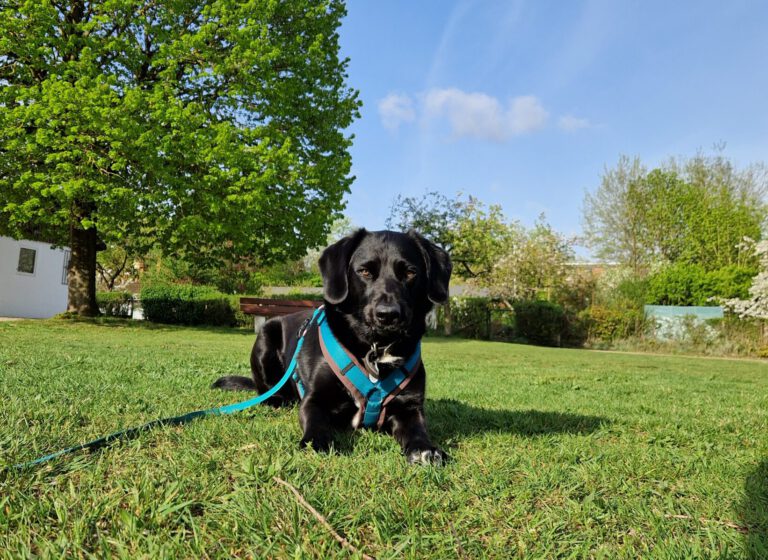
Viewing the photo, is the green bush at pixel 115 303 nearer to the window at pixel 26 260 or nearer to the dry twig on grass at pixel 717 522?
the window at pixel 26 260

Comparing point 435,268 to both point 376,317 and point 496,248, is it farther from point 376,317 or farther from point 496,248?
point 496,248

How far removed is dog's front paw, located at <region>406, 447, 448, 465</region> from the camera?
2.46 metres

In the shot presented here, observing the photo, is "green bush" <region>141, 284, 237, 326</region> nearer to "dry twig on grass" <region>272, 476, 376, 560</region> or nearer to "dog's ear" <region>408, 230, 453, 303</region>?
"dog's ear" <region>408, 230, 453, 303</region>

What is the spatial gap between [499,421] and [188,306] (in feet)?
83.0

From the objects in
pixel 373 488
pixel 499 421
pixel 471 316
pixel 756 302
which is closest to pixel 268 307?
pixel 471 316

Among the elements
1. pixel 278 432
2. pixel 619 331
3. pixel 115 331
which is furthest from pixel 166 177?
pixel 619 331

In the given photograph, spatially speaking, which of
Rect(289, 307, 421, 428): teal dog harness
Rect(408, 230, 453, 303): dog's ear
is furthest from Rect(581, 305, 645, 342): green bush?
Rect(289, 307, 421, 428): teal dog harness

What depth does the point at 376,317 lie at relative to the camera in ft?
9.04

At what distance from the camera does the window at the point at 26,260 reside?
23.9m

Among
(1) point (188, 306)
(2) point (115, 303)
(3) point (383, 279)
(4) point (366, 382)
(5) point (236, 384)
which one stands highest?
(3) point (383, 279)

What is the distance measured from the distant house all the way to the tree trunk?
460 cm

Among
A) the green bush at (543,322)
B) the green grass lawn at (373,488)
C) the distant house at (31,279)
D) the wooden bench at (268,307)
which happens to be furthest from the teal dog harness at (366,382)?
the distant house at (31,279)

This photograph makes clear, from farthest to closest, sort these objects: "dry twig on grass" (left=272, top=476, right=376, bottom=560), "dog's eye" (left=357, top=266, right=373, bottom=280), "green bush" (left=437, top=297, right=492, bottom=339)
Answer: "green bush" (left=437, top=297, right=492, bottom=339) → "dog's eye" (left=357, top=266, right=373, bottom=280) → "dry twig on grass" (left=272, top=476, right=376, bottom=560)

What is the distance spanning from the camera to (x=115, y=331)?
642 inches
